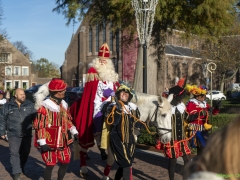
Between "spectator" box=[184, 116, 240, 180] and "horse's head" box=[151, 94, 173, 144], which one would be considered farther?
"horse's head" box=[151, 94, 173, 144]

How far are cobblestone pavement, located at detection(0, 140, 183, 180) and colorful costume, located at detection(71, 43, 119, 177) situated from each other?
736 millimetres

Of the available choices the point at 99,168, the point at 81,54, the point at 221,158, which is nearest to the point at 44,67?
the point at 81,54

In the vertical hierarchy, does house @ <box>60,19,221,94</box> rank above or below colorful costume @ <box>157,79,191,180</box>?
above

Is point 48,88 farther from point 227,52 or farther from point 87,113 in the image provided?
point 227,52

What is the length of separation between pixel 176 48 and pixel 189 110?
192ft

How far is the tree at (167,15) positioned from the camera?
16312 mm

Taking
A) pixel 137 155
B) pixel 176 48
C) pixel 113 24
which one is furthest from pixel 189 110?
pixel 176 48

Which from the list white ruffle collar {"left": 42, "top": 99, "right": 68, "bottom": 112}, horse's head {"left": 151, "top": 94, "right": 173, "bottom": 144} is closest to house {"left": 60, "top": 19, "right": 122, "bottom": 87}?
horse's head {"left": 151, "top": 94, "right": 173, "bottom": 144}

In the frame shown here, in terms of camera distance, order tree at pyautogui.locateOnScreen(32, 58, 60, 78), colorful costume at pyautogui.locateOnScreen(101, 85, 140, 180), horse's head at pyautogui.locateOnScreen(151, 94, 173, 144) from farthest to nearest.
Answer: tree at pyautogui.locateOnScreen(32, 58, 60, 78), horse's head at pyautogui.locateOnScreen(151, 94, 173, 144), colorful costume at pyautogui.locateOnScreen(101, 85, 140, 180)

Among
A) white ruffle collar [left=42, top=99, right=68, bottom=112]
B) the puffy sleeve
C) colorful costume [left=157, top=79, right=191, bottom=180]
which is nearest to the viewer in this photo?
the puffy sleeve

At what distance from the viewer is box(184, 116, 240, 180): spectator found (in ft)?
4.59

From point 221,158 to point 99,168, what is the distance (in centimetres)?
829

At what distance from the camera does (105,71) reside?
27.2ft

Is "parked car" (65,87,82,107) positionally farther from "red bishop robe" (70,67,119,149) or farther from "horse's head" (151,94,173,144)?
"horse's head" (151,94,173,144)
